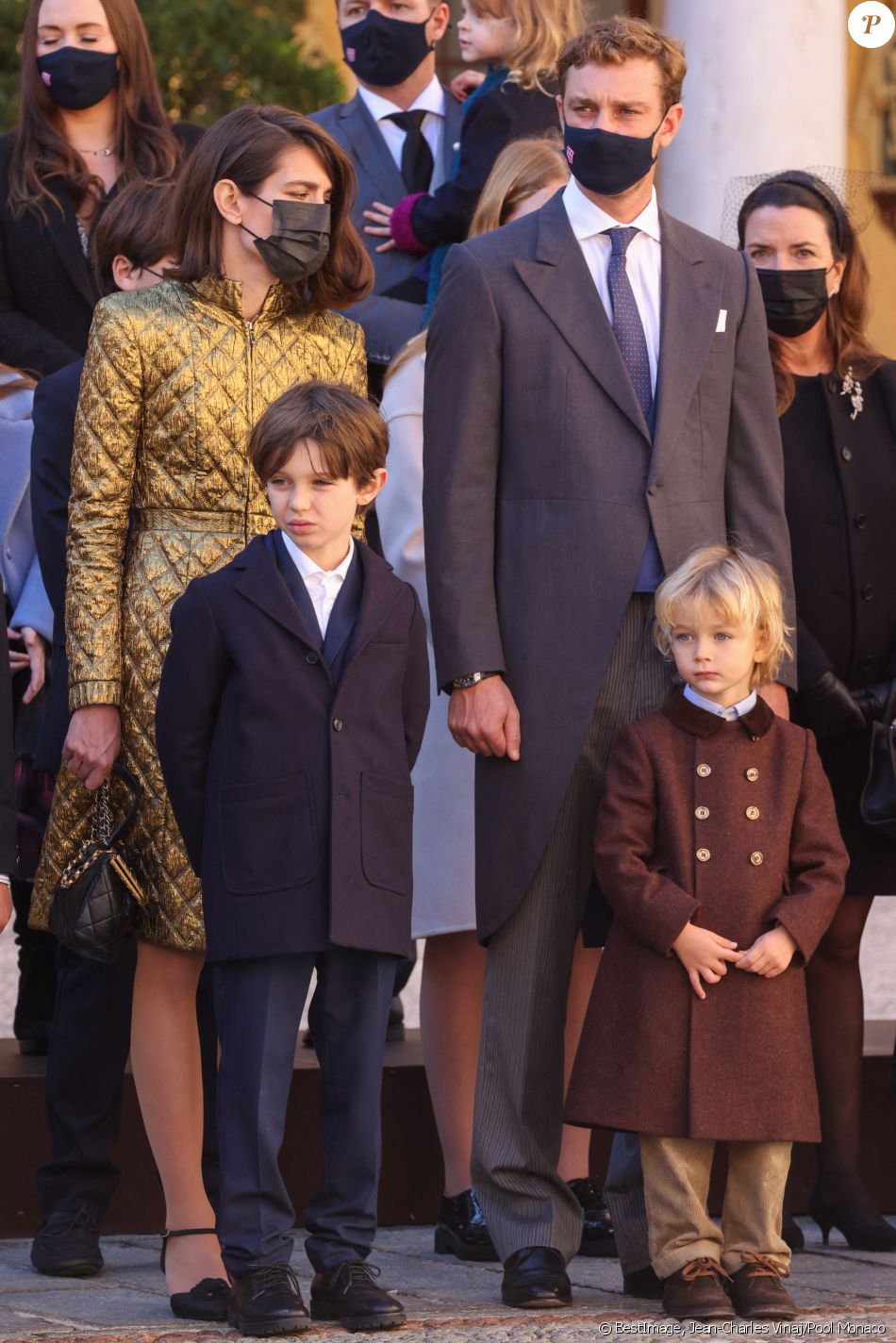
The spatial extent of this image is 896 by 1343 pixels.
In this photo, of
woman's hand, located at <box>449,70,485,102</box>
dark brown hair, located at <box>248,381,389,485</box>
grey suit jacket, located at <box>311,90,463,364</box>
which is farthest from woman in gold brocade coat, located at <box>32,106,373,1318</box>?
woman's hand, located at <box>449,70,485,102</box>

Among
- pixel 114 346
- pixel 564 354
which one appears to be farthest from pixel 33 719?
pixel 564 354

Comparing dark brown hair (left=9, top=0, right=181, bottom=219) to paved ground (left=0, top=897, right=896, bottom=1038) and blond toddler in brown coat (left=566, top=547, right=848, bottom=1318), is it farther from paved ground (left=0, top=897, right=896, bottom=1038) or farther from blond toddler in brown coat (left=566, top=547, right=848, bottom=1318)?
blond toddler in brown coat (left=566, top=547, right=848, bottom=1318)

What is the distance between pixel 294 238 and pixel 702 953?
1.51 meters

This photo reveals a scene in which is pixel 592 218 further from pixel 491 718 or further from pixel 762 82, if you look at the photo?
pixel 762 82

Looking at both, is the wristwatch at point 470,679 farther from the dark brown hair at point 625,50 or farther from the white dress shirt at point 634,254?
the dark brown hair at point 625,50

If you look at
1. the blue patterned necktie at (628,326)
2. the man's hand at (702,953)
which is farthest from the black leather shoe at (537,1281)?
the blue patterned necktie at (628,326)

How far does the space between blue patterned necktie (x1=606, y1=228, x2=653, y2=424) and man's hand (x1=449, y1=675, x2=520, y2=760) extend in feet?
1.89

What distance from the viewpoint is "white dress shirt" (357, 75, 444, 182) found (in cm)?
628

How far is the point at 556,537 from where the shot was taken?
4281 mm

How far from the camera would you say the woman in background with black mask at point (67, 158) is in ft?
18.4

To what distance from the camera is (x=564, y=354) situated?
14.1 feet

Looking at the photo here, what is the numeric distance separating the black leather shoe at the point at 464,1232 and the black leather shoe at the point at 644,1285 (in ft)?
1.64

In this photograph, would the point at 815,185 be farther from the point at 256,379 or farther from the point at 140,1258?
the point at 140,1258

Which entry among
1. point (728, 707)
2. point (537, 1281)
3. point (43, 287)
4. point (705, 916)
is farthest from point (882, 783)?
point (43, 287)
